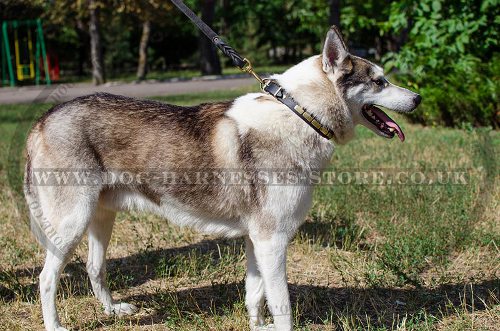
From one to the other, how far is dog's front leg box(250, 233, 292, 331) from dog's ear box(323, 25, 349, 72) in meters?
1.11

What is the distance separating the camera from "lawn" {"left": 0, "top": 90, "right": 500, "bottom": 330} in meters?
4.14

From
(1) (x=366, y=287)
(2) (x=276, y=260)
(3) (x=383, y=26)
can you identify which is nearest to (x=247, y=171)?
(2) (x=276, y=260)

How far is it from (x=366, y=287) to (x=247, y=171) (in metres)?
1.60

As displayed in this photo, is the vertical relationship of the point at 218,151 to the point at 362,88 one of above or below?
below

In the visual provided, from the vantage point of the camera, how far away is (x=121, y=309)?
4.31 m

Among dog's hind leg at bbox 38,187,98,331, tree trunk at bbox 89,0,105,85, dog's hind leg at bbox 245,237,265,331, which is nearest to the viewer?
dog's hind leg at bbox 38,187,98,331

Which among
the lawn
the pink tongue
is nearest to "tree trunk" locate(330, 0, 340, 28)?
the lawn

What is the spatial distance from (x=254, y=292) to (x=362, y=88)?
1.57 metres

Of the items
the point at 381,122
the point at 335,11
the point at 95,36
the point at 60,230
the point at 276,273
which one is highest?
the point at 335,11

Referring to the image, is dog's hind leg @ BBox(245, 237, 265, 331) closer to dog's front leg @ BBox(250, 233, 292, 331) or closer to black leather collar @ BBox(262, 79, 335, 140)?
dog's front leg @ BBox(250, 233, 292, 331)

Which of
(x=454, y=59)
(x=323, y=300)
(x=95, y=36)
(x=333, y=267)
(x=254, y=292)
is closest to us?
(x=254, y=292)

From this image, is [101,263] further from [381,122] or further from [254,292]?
[381,122]

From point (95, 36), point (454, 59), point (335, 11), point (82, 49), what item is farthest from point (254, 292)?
point (82, 49)

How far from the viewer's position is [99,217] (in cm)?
429
